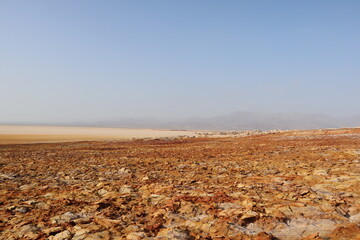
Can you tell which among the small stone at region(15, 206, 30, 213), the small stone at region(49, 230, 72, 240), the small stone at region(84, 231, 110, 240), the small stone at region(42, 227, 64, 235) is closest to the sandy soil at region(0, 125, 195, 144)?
the small stone at region(15, 206, 30, 213)

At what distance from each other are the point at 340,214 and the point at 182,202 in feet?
11.4

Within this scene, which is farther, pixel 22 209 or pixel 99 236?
pixel 22 209

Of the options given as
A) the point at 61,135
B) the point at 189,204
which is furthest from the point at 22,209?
the point at 61,135

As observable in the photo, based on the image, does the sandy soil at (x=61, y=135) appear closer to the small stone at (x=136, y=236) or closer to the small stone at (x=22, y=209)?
the small stone at (x=22, y=209)

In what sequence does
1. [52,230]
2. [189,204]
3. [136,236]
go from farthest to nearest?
[189,204], [52,230], [136,236]

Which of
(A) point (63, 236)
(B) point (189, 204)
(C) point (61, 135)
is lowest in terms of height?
(A) point (63, 236)

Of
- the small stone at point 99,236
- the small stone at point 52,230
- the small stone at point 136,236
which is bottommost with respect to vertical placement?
the small stone at point 52,230

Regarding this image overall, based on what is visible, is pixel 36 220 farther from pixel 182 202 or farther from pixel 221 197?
pixel 221 197

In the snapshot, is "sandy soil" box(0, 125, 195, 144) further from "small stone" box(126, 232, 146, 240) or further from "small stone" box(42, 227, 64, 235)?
"small stone" box(126, 232, 146, 240)

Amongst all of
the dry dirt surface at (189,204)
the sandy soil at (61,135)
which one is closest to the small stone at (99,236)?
the dry dirt surface at (189,204)

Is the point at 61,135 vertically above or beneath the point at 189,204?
above

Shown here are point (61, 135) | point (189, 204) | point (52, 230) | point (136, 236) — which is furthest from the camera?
point (61, 135)

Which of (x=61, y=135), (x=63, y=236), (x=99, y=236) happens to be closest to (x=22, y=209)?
(x=63, y=236)

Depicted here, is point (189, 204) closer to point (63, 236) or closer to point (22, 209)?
point (63, 236)
